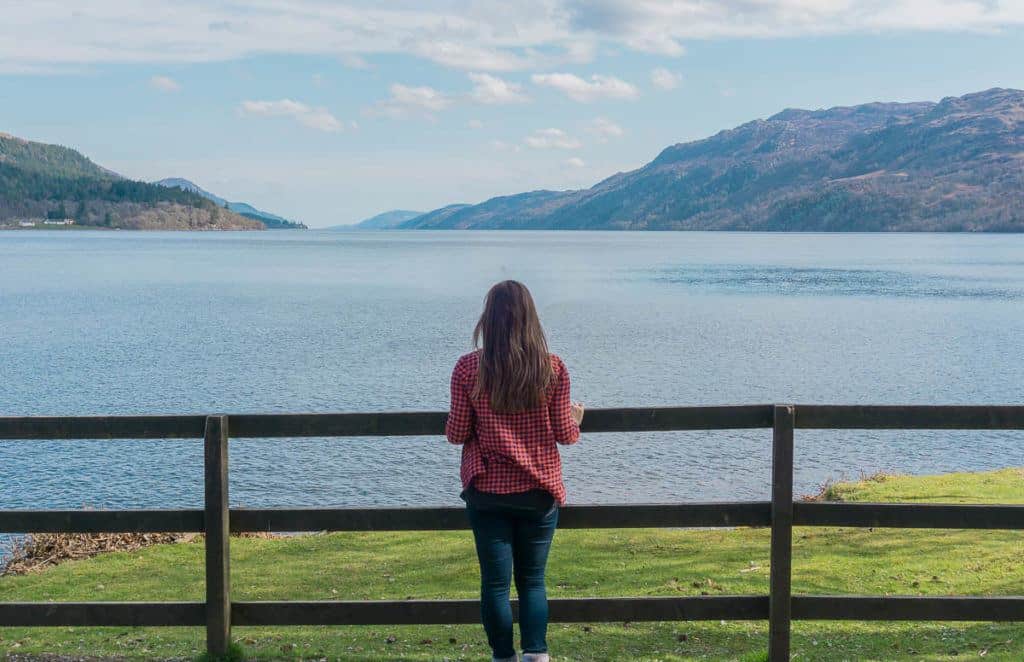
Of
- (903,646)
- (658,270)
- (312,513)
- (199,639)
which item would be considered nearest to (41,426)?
(312,513)

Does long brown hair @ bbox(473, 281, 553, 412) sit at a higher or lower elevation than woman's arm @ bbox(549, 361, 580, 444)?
higher

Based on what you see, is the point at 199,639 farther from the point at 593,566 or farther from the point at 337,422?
the point at 593,566

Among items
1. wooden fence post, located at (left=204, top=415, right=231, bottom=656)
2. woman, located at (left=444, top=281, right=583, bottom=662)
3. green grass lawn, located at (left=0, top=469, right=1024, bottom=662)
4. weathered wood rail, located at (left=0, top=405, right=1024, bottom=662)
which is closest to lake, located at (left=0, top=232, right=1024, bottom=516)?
green grass lawn, located at (left=0, top=469, right=1024, bottom=662)

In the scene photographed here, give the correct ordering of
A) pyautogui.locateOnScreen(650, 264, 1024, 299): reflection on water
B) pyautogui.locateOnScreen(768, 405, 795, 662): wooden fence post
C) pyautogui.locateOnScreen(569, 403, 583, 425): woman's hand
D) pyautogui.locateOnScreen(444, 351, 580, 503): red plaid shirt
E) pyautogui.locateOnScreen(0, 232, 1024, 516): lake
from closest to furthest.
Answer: pyautogui.locateOnScreen(444, 351, 580, 503): red plaid shirt → pyautogui.locateOnScreen(569, 403, 583, 425): woman's hand → pyautogui.locateOnScreen(768, 405, 795, 662): wooden fence post → pyautogui.locateOnScreen(0, 232, 1024, 516): lake → pyautogui.locateOnScreen(650, 264, 1024, 299): reflection on water

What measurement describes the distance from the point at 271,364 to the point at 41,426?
128 ft

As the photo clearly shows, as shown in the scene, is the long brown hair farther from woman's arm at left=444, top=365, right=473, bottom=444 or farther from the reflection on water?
the reflection on water

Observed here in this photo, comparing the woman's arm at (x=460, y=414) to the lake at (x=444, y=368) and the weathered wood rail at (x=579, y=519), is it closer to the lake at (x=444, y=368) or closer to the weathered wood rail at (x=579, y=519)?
the weathered wood rail at (x=579, y=519)

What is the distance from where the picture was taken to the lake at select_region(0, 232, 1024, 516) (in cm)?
2481

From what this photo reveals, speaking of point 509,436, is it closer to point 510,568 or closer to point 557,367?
point 557,367

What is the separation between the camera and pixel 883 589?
10.3 meters

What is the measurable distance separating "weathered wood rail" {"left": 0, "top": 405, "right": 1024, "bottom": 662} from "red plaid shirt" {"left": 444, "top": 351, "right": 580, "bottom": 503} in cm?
66

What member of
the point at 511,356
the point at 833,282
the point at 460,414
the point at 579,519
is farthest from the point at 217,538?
the point at 833,282

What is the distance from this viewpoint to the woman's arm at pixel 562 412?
623cm

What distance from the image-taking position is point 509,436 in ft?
20.1
